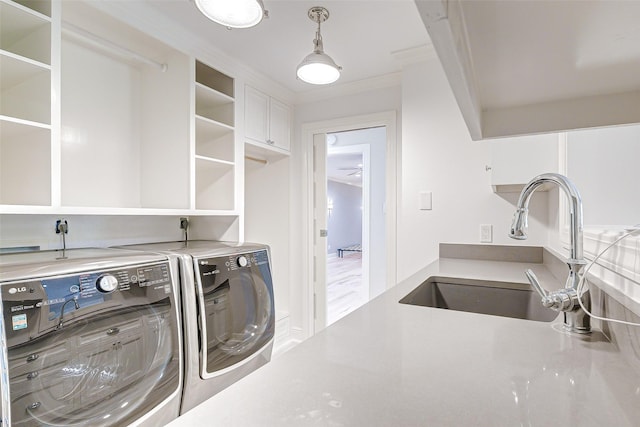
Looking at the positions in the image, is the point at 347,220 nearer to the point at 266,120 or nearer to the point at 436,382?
the point at 266,120

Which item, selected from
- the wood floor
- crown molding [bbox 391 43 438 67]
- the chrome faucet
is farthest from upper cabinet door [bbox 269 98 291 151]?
the chrome faucet

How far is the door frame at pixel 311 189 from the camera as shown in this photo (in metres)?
2.66

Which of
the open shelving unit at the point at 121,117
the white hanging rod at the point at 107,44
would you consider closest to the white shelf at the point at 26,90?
the open shelving unit at the point at 121,117

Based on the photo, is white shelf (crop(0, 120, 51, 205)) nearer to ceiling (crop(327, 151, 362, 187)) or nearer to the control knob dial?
the control knob dial

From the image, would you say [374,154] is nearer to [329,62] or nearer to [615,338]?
[329,62]

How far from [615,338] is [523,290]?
71 centimetres

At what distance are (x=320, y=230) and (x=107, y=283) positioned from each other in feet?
6.78

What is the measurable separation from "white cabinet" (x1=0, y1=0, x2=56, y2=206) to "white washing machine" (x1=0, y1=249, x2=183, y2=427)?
362 millimetres

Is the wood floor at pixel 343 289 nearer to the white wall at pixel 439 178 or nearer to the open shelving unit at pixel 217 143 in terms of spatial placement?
the white wall at pixel 439 178

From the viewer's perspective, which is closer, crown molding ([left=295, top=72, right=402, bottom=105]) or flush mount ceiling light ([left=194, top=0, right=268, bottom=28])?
flush mount ceiling light ([left=194, top=0, right=268, bottom=28])

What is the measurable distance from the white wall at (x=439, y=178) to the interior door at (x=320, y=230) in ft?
3.07

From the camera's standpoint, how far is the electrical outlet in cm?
207

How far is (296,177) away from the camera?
3152mm

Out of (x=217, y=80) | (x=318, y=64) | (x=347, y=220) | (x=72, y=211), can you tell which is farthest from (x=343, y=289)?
(x=347, y=220)
